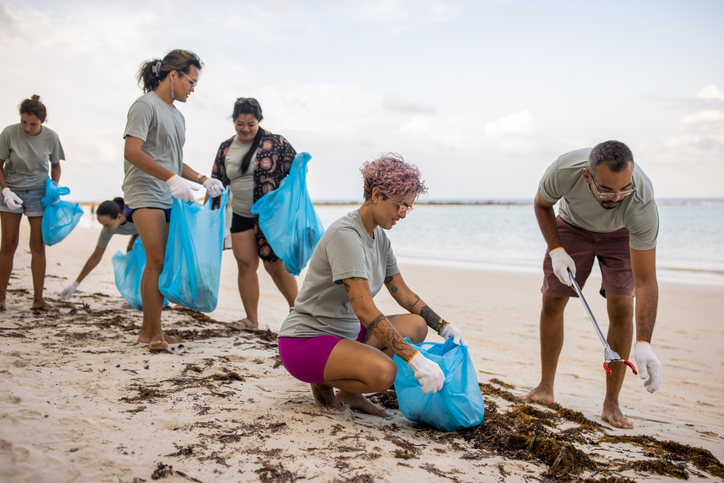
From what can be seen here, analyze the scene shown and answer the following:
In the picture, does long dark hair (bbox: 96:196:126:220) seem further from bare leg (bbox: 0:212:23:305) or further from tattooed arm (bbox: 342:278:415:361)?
tattooed arm (bbox: 342:278:415:361)

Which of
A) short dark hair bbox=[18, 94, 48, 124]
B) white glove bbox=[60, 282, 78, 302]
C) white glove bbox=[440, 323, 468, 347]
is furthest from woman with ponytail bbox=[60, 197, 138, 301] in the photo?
white glove bbox=[440, 323, 468, 347]

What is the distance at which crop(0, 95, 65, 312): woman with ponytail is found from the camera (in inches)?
141

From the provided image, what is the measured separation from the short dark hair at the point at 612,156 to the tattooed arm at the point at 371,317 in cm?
115

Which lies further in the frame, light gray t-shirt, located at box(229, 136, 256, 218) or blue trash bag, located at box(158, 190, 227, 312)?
light gray t-shirt, located at box(229, 136, 256, 218)

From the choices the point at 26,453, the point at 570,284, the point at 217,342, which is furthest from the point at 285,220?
the point at 26,453

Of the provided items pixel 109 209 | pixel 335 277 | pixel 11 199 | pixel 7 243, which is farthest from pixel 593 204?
pixel 7 243

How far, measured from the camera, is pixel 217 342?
308 centimetres

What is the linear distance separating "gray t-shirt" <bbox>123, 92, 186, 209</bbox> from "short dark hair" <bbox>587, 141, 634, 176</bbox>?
227 centimetres

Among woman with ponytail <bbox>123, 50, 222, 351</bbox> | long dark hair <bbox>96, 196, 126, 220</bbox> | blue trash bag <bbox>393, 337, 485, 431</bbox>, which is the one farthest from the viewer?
long dark hair <bbox>96, 196, 126, 220</bbox>

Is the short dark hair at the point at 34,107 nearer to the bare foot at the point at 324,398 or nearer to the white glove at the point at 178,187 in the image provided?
the white glove at the point at 178,187

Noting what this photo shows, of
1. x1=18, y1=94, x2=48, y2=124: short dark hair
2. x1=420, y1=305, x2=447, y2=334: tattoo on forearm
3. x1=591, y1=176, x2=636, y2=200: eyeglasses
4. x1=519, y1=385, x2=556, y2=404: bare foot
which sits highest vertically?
x1=18, y1=94, x2=48, y2=124: short dark hair

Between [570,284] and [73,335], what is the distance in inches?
112

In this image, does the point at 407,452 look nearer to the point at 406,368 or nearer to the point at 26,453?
the point at 406,368

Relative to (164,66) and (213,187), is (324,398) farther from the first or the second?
(164,66)
